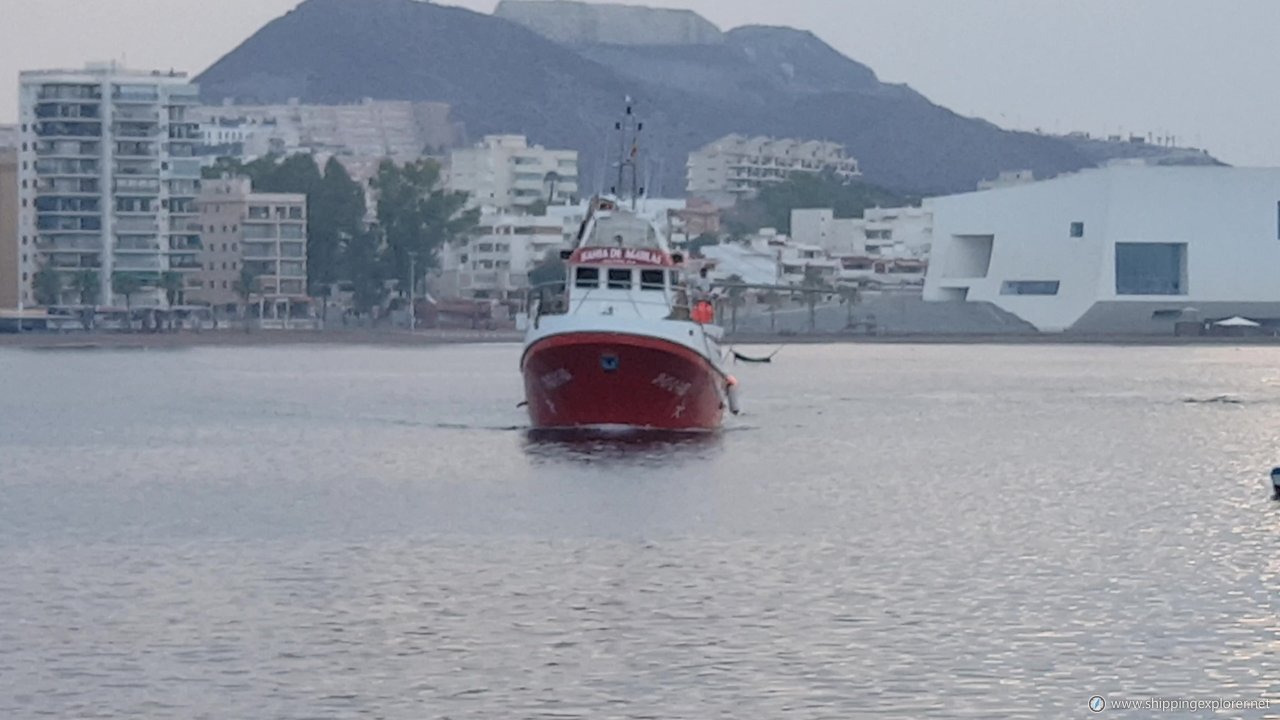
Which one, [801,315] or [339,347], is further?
[801,315]

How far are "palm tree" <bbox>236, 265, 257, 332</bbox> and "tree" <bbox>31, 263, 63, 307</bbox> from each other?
12.3 m

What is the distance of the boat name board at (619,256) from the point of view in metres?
55.8

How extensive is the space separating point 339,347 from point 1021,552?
125172 millimetres

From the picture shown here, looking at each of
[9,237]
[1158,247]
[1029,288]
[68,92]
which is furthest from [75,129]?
[1158,247]

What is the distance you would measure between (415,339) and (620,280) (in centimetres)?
11098

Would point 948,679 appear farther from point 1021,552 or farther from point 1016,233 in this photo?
point 1016,233

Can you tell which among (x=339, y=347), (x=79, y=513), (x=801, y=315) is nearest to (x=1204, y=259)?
(x=801, y=315)

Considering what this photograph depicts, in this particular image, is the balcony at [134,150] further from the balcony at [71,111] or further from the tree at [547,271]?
the tree at [547,271]

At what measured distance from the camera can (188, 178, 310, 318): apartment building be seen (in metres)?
175

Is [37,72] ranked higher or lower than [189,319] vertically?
higher

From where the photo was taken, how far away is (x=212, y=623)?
1174 inches

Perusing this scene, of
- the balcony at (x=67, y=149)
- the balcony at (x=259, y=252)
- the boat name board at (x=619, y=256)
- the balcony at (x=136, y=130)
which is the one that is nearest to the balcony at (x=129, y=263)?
the balcony at (x=67, y=149)

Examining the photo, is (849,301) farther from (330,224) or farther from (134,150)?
(134,150)

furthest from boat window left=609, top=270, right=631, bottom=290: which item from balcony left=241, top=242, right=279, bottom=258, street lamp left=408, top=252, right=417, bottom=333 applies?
balcony left=241, top=242, right=279, bottom=258
